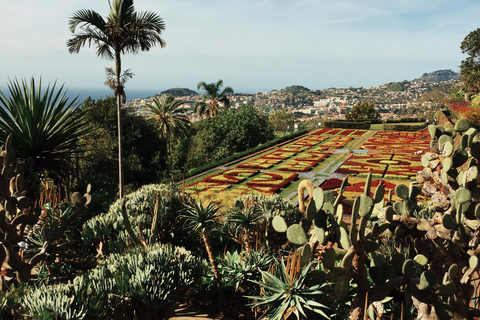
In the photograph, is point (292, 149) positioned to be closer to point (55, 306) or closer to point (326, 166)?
point (326, 166)

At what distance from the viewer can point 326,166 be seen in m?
25.8

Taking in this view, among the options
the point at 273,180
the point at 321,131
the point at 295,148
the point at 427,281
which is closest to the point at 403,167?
the point at 273,180

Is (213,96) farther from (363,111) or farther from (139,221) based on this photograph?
(139,221)

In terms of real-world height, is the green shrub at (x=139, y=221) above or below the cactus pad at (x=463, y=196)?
below

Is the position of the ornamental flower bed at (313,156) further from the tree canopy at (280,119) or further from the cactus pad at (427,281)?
the tree canopy at (280,119)

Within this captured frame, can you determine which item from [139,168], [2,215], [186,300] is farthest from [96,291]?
[139,168]

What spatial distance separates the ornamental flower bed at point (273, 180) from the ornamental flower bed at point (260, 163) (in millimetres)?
1998

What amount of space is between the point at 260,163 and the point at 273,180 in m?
4.93

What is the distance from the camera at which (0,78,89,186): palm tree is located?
27.1 ft

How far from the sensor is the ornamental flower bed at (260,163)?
25.3 meters

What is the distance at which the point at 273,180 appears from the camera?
21.5 metres

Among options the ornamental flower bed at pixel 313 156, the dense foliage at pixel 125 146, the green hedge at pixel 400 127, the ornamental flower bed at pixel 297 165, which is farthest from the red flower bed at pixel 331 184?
the green hedge at pixel 400 127

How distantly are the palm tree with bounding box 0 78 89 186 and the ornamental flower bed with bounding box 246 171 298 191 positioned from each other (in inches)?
488

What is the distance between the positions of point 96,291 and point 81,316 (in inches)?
20.3
